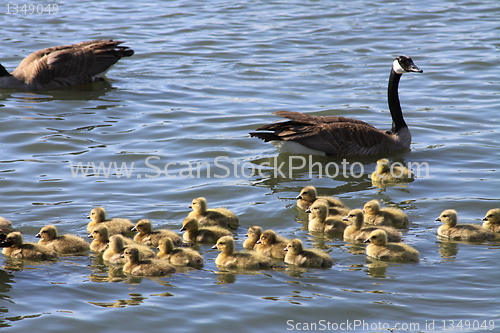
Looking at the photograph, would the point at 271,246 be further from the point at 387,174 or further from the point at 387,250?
the point at 387,174

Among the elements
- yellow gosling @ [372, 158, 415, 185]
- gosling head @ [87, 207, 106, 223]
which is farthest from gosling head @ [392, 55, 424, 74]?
gosling head @ [87, 207, 106, 223]

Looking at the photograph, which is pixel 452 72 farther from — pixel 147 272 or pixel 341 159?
pixel 147 272

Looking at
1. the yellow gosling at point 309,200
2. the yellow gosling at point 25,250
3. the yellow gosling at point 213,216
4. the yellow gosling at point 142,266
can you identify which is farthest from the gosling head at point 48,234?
the yellow gosling at point 309,200

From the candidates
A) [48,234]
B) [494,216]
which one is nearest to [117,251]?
[48,234]

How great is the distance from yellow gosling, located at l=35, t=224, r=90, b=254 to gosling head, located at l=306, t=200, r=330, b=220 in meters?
2.84

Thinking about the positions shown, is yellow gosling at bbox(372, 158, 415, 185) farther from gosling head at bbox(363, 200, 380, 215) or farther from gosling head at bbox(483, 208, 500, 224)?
gosling head at bbox(483, 208, 500, 224)

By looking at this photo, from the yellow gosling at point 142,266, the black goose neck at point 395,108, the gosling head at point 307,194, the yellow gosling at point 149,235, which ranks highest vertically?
the black goose neck at point 395,108

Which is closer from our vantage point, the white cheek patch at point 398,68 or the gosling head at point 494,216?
the gosling head at point 494,216

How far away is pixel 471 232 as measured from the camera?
880cm

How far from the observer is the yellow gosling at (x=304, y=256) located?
7.87 metres

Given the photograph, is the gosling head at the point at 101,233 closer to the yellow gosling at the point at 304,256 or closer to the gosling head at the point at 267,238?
the gosling head at the point at 267,238

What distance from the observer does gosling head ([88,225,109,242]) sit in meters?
8.38

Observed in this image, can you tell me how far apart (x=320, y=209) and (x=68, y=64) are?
32.1 ft

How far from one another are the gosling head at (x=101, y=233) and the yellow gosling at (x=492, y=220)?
4641 millimetres
